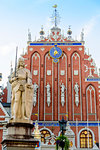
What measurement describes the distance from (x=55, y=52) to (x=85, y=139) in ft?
33.1

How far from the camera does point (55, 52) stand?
95.1 ft

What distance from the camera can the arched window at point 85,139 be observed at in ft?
84.4

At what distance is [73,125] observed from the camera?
86.4 ft

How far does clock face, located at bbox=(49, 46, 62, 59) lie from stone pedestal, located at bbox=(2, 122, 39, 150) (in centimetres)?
2166

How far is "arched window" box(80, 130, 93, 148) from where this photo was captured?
1013 inches

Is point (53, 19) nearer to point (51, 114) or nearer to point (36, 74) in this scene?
point (36, 74)

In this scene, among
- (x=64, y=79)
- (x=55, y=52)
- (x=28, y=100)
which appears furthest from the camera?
(x=55, y=52)

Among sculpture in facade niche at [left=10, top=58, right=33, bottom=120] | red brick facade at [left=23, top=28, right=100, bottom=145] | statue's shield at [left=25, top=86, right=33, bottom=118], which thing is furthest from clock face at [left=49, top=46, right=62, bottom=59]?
statue's shield at [left=25, top=86, right=33, bottom=118]

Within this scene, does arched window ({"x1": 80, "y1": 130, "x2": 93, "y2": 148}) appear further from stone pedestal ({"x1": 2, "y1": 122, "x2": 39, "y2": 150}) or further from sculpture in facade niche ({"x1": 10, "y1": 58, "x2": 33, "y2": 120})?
stone pedestal ({"x1": 2, "y1": 122, "x2": 39, "y2": 150})

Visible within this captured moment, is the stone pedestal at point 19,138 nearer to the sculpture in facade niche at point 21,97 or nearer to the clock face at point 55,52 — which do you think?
the sculpture in facade niche at point 21,97

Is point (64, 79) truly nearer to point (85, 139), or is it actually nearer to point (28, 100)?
point (85, 139)

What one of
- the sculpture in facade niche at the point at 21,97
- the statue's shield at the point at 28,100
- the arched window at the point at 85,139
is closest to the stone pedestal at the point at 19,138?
the sculpture in facade niche at the point at 21,97

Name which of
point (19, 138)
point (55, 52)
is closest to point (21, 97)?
point (19, 138)

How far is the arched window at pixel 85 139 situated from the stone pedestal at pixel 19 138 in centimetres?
1922
